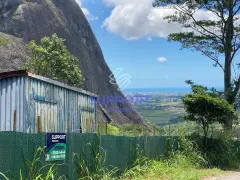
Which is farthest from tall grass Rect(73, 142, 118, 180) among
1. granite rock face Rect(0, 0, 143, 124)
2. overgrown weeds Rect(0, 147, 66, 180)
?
granite rock face Rect(0, 0, 143, 124)

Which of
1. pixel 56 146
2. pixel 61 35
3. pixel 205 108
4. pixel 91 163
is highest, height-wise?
pixel 61 35

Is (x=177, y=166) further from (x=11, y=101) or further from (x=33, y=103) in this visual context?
(x=11, y=101)

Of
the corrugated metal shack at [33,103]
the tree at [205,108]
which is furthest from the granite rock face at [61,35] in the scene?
the corrugated metal shack at [33,103]

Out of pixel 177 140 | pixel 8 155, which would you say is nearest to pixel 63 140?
pixel 8 155

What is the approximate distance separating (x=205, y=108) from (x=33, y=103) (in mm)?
8592

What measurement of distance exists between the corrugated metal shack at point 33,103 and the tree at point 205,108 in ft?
19.1

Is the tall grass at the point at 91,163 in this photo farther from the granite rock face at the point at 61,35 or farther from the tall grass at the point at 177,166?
the granite rock face at the point at 61,35

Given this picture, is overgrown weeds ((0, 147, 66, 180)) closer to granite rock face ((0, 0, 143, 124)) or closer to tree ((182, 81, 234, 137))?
tree ((182, 81, 234, 137))

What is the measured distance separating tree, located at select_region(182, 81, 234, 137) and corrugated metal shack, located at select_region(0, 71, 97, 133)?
5.81 metres

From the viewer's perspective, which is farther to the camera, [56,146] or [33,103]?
[33,103]

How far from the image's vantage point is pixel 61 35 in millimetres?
60125

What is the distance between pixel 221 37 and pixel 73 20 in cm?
5069

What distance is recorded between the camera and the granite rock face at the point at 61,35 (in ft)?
149

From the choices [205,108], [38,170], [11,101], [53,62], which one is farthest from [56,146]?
[53,62]
